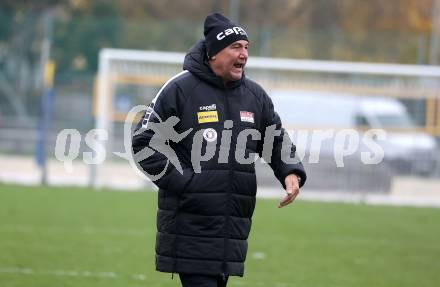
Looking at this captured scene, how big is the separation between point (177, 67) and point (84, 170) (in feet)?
13.6

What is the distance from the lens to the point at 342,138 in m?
19.8

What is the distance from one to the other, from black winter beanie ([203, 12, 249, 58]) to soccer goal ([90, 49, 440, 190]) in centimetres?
1395

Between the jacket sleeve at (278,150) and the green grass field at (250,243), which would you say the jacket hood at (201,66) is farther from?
the green grass field at (250,243)

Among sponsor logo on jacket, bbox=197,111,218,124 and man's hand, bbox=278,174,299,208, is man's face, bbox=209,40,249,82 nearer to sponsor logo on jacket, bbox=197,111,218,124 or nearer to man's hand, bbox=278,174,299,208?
sponsor logo on jacket, bbox=197,111,218,124

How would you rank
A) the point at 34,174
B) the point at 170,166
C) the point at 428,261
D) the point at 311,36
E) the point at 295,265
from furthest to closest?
1. the point at 311,36
2. the point at 34,174
3. the point at 428,261
4. the point at 295,265
5. the point at 170,166

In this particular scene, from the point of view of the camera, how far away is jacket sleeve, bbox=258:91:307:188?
596cm

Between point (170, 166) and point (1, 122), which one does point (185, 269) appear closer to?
point (170, 166)

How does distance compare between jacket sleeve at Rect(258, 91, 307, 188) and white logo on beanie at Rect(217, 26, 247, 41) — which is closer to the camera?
white logo on beanie at Rect(217, 26, 247, 41)

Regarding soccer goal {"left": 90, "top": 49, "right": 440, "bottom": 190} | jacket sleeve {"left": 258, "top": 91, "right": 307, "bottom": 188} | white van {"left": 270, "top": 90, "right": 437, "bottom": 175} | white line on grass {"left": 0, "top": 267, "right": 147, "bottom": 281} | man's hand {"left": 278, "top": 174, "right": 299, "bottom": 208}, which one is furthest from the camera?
soccer goal {"left": 90, "top": 49, "right": 440, "bottom": 190}

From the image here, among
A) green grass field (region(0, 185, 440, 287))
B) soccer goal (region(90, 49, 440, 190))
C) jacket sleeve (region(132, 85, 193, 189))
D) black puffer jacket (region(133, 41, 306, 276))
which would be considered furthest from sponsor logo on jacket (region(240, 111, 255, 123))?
soccer goal (region(90, 49, 440, 190))

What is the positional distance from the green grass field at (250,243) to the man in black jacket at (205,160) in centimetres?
320

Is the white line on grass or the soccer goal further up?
the soccer goal

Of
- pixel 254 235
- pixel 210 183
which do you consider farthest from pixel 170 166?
pixel 254 235

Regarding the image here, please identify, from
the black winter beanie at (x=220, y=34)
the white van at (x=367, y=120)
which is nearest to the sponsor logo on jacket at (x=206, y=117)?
the black winter beanie at (x=220, y=34)
